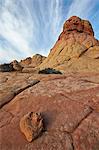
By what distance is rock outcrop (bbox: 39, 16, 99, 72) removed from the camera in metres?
28.6

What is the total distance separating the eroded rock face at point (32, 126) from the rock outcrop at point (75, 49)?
23345 mm

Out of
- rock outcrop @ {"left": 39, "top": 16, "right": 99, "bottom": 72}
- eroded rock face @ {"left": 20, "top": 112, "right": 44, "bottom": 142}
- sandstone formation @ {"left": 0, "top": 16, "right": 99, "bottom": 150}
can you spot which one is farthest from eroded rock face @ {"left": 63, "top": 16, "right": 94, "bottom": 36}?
eroded rock face @ {"left": 20, "top": 112, "right": 44, "bottom": 142}

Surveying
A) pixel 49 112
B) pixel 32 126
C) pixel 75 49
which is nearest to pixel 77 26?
pixel 75 49

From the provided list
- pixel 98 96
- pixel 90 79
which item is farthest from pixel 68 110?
pixel 90 79

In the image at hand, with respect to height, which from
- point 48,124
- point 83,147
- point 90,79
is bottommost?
point 83,147

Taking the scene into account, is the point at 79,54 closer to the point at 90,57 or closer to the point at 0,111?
the point at 90,57

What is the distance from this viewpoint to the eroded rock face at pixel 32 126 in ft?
A: 10.4

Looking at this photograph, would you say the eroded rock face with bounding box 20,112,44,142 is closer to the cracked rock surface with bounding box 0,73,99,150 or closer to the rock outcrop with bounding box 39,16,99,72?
the cracked rock surface with bounding box 0,73,99,150

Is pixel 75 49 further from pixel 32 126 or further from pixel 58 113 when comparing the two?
pixel 32 126

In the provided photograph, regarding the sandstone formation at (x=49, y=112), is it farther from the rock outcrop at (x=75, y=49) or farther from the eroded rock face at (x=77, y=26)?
the eroded rock face at (x=77, y=26)

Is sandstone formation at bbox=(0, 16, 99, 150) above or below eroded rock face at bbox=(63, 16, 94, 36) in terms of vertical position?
below

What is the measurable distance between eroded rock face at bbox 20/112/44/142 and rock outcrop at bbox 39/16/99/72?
23345 mm

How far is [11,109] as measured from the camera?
14.0 ft

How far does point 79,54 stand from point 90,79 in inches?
1010
